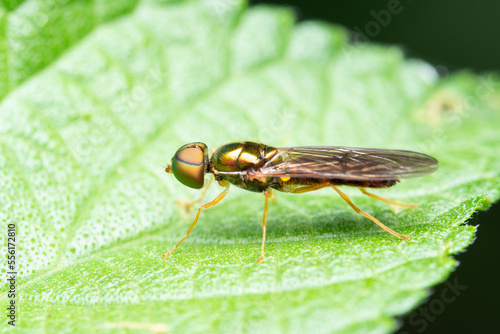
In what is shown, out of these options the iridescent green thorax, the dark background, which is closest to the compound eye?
the iridescent green thorax

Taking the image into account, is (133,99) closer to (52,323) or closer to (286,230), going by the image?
(286,230)

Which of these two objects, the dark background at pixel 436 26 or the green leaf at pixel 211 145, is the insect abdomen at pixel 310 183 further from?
the dark background at pixel 436 26

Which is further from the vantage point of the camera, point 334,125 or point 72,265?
point 334,125

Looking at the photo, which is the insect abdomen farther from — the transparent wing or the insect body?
the transparent wing

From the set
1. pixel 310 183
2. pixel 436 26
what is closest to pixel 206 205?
pixel 310 183

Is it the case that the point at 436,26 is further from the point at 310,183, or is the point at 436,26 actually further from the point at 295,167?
the point at 295,167

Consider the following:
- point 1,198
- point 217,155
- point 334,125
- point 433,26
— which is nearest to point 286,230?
point 217,155
